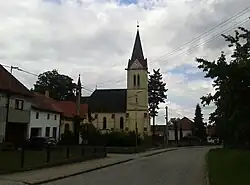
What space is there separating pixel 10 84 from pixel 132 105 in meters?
49.8

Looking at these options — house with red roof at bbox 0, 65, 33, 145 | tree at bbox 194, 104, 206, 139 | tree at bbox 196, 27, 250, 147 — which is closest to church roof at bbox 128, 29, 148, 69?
tree at bbox 194, 104, 206, 139

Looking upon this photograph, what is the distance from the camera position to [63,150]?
1059 inches

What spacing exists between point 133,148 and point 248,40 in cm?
2779

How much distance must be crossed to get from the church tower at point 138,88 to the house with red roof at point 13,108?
142ft

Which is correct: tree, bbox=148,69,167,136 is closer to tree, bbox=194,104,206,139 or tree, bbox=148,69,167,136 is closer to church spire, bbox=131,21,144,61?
church spire, bbox=131,21,144,61

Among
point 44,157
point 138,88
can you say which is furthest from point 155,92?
point 44,157

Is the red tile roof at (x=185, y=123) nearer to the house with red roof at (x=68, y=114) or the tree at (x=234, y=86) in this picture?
the house with red roof at (x=68, y=114)

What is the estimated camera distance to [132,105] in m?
87.2

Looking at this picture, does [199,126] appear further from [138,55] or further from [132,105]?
[138,55]

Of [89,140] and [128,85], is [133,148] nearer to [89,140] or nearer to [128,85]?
[89,140]

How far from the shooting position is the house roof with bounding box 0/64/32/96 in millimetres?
38094

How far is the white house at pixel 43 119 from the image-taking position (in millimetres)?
45844

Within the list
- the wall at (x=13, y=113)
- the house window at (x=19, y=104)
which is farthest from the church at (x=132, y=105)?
the house window at (x=19, y=104)

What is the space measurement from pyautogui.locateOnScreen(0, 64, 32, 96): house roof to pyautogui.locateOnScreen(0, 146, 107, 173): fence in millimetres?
11681
